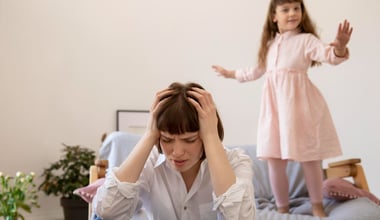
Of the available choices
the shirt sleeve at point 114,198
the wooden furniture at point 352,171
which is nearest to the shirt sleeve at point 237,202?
Result: the shirt sleeve at point 114,198

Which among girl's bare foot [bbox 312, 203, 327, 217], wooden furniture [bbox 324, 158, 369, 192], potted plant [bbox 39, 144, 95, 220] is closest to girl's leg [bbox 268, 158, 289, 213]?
girl's bare foot [bbox 312, 203, 327, 217]

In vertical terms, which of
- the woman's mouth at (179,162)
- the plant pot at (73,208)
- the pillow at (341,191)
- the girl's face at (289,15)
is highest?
the girl's face at (289,15)

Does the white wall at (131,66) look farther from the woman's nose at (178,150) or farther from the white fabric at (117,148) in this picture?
the woman's nose at (178,150)

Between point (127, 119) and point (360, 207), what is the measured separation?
63.2 inches

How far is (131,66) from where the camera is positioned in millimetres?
2797

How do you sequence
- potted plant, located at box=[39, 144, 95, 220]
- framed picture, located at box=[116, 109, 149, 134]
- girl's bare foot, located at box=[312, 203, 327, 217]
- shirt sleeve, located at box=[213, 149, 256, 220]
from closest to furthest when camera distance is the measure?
1. shirt sleeve, located at box=[213, 149, 256, 220]
2. girl's bare foot, located at box=[312, 203, 327, 217]
3. potted plant, located at box=[39, 144, 95, 220]
4. framed picture, located at box=[116, 109, 149, 134]

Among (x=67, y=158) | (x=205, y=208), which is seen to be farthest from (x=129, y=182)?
(x=67, y=158)

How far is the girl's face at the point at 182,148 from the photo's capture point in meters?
1.04

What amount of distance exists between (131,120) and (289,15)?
1.39m

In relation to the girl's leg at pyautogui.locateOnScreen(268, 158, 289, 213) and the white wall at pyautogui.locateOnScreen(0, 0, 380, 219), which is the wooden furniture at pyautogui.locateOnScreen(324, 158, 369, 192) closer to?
the girl's leg at pyautogui.locateOnScreen(268, 158, 289, 213)

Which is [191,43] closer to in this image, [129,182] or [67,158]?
[67,158]

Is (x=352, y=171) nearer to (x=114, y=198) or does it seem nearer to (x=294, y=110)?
(x=294, y=110)

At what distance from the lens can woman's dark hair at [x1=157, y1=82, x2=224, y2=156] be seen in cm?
103

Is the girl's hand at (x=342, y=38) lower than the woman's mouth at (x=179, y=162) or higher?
higher
